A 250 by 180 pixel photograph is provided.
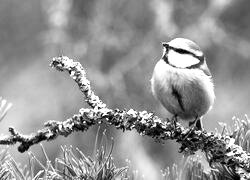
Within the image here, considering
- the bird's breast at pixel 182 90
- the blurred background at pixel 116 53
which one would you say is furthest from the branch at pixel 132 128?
the blurred background at pixel 116 53

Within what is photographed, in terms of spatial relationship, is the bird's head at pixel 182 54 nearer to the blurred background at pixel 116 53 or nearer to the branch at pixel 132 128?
the blurred background at pixel 116 53

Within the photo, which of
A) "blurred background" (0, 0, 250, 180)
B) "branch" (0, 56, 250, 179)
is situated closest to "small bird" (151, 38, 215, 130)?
"blurred background" (0, 0, 250, 180)

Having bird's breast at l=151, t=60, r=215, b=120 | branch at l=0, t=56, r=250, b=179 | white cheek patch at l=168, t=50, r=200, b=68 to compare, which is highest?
white cheek patch at l=168, t=50, r=200, b=68

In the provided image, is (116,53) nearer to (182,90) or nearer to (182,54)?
(182,54)

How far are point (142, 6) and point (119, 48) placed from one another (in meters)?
0.28

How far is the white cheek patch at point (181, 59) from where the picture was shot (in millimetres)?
2363

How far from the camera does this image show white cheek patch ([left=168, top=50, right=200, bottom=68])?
2363mm

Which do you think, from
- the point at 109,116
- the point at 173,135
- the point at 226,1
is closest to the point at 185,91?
the point at 173,135

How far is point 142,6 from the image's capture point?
10.2 ft

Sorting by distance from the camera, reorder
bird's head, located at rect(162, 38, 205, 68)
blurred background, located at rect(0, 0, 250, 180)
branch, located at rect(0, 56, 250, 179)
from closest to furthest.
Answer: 1. branch, located at rect(0, 56, 250, 179)
2. bird's head, located at rect(162, 38, 205, 68)
3. blurred background, located at rect(0, 0, 250, 180)

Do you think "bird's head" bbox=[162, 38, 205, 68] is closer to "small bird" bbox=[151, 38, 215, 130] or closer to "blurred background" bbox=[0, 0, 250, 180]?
"small bird" bbox=[151, 38, 215, 130]

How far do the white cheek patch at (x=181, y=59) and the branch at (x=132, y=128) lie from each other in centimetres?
81

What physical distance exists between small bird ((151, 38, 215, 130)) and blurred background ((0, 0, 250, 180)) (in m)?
0.46

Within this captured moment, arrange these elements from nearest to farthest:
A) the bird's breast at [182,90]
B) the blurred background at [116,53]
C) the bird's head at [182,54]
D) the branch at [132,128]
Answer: the branch at [132,128]
the bird's breast at [182,90]
the bird's head at [182,54]
the blurred background at [116,53]
